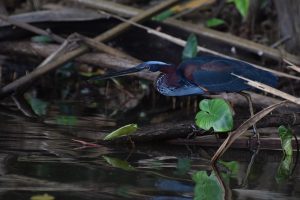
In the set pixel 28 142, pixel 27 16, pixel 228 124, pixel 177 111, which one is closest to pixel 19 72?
pixel 27 16

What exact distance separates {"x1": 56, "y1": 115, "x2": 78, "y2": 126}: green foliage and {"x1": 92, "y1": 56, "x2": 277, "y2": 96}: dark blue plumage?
873 millimetres

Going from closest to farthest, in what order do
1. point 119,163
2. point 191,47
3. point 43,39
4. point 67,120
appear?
1. point 119,163
2. point 67,120
3. point 191,47
4. point 43,39

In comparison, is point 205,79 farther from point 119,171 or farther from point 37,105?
point 37,105

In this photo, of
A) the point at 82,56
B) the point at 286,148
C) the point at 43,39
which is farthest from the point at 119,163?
the point at 43,39

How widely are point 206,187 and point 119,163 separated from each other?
0.65 m

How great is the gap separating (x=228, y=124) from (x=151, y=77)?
2273mm

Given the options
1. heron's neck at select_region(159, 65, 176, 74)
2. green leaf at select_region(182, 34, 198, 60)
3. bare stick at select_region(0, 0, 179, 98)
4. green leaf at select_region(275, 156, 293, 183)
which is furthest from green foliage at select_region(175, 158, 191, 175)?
bare stick at select_region(0, 0, 179, 98)

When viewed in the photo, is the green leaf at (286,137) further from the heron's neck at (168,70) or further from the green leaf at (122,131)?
the green leaf at (122,131)

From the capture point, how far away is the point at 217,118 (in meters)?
4.38

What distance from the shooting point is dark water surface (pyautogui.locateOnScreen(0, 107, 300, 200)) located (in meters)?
3.49

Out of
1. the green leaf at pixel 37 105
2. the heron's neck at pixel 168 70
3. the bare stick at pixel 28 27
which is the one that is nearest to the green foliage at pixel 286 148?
the heron's neck at pixel 168 70

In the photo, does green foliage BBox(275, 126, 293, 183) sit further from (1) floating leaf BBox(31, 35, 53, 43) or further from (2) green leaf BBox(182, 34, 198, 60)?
(1) floating leaf BBox(31, 35, 53, 43)

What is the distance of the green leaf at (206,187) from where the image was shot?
348 centimetres

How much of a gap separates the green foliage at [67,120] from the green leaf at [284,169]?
5.35ft
